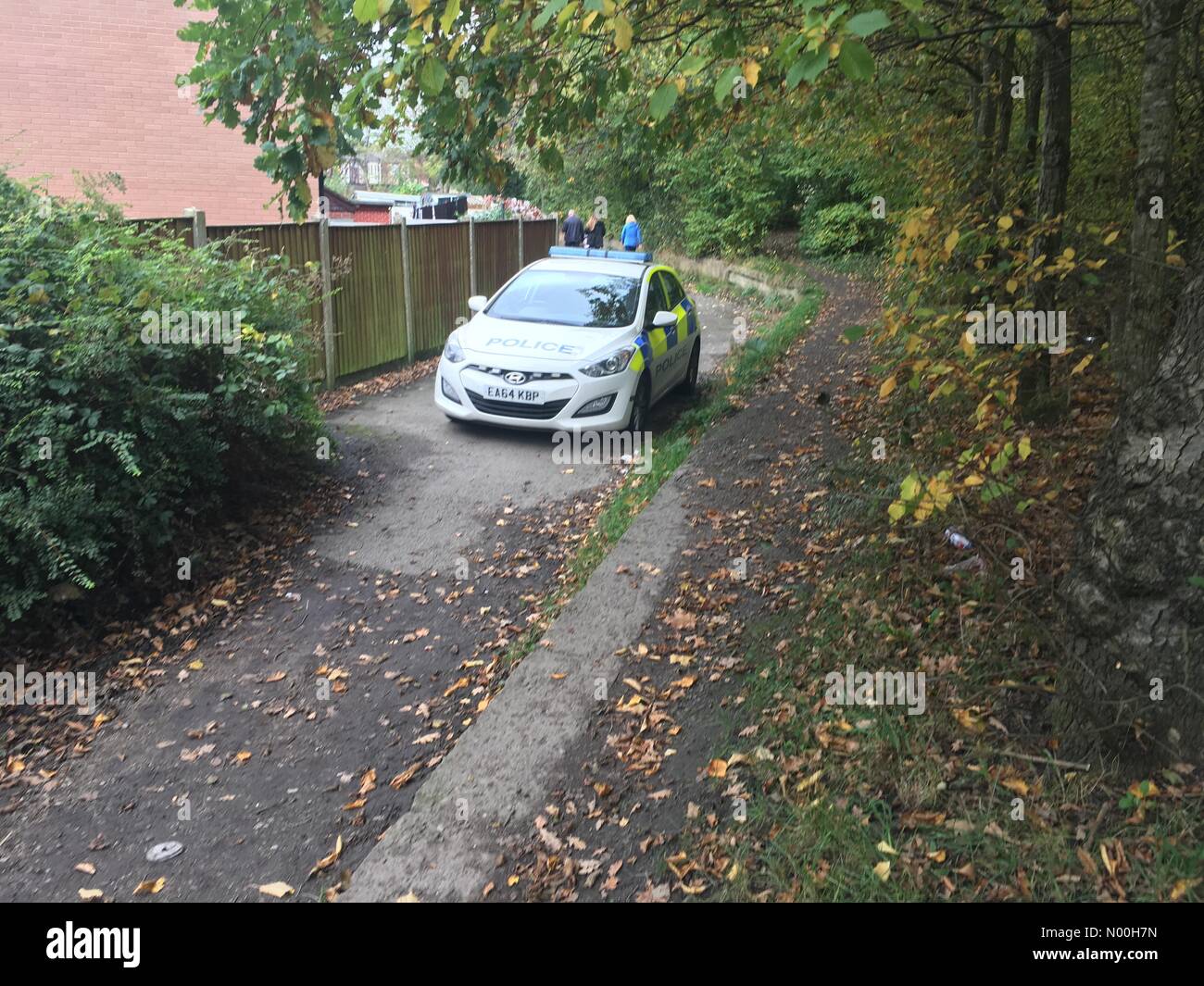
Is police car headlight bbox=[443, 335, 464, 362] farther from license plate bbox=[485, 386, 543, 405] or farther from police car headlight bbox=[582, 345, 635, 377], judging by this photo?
police car headlight bbox=[582, 345, 635, 377]

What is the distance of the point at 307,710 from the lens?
5492 millimetres

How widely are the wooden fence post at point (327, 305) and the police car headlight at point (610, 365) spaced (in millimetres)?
3668

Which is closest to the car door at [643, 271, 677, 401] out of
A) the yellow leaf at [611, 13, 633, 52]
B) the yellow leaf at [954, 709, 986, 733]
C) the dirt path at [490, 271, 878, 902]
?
the dirt path at [490, 271, 878, 902]

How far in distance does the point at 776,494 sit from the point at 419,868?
15.4 ft

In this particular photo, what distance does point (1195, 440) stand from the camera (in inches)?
139

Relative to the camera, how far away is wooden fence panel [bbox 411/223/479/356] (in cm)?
1479

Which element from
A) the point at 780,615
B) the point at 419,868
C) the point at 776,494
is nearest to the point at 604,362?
the point at 776,494

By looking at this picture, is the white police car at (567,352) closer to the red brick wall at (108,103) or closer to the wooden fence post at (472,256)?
the wooden fence post at (472,256)

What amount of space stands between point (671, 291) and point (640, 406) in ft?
8.47

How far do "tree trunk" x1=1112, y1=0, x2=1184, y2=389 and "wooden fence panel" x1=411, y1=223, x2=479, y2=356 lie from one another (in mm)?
10761

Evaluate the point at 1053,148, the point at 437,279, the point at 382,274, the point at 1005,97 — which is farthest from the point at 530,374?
the point at 437,279

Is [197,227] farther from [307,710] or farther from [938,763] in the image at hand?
[938,763]

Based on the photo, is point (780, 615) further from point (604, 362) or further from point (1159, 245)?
point (604, 362)

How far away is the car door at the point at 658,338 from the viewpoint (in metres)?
10.9
